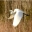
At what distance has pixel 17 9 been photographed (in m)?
0.96

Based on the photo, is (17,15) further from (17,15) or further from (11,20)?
(11,20)

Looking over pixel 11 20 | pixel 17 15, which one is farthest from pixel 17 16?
pixel 11 20

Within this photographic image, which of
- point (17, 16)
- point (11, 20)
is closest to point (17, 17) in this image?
point (17, 16)

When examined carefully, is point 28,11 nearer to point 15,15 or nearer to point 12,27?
point 15,15

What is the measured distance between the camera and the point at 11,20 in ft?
3.39

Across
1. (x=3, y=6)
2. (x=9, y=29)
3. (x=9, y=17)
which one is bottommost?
(x=9, y=29)

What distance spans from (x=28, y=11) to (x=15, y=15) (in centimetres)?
13

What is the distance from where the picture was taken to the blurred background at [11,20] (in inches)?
38.4

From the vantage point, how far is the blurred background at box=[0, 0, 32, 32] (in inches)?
38.4

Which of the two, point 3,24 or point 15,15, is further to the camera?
point 3,24

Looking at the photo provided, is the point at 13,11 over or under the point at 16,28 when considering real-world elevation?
over

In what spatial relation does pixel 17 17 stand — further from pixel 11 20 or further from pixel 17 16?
pixel 11 20

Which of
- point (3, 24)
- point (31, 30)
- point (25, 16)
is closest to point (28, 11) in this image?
point (25, 16)

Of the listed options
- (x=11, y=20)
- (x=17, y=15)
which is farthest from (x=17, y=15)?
(x=11, y=20)
